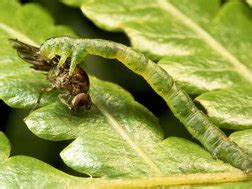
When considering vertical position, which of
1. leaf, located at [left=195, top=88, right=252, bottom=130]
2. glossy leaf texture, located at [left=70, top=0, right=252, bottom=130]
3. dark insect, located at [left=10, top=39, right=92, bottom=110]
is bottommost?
dark insect, located at [left=10, top=39, right=92, bottom=110]

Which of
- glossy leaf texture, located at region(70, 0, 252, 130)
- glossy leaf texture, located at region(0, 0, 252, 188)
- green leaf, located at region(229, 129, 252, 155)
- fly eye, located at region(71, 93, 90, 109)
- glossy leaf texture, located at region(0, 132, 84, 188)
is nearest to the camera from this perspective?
glossy leaf texture, located at region(0, 132, 84, 188)

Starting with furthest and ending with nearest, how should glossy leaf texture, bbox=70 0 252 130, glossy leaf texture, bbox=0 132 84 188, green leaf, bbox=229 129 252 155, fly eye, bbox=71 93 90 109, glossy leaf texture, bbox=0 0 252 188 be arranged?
glossy leaf texture, bbox=70 0 252 130
fly eye, bbox=71 93 90 109
green leaf, bbox=229 129 252 155
glossy leaf texture, bbox=0 0 252 188
glossy leaf texture, bbox=0 132 84 188

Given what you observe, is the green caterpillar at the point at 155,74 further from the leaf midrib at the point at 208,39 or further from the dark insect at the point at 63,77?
the leaf midrib at the point at 208,39

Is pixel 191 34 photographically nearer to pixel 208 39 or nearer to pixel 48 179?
pixel 208 39

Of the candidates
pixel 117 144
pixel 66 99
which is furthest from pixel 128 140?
pixel 66 99

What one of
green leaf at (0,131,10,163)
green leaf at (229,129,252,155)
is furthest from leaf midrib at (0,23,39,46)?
green leaf at (229,129,252,155)

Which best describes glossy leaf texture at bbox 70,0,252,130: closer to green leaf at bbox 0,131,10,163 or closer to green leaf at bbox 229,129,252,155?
green leaf at bbox 229,129,252,155

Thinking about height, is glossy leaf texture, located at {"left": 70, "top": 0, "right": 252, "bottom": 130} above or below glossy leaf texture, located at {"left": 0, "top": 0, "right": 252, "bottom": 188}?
above
